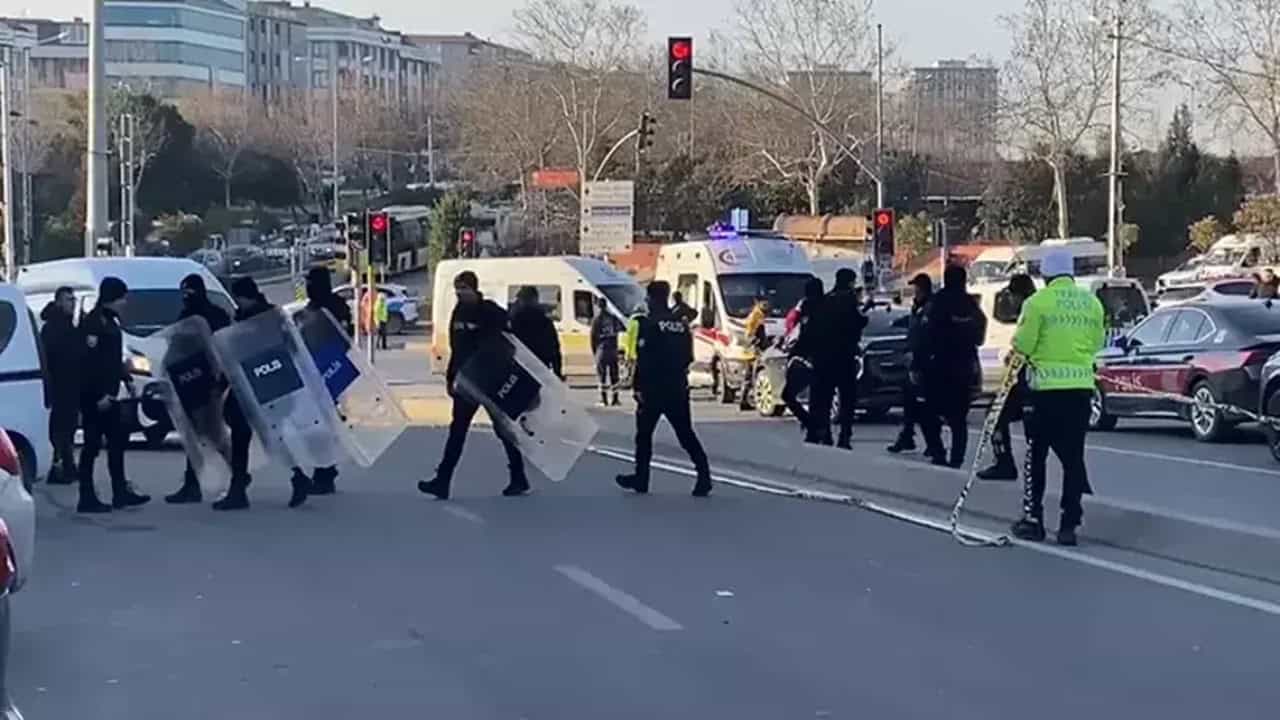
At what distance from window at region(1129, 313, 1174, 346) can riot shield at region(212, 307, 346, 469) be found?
34.1ft

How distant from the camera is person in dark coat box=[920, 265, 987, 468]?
643 inches

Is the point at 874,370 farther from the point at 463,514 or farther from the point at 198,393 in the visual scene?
the point at 198,393

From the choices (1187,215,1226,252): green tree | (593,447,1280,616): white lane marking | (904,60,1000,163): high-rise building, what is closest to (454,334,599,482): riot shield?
(593,447,1280,616): white lane marking

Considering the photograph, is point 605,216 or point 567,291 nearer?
point 567,291

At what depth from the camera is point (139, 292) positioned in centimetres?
2323

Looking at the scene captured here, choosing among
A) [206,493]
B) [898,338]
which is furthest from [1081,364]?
[898,338]

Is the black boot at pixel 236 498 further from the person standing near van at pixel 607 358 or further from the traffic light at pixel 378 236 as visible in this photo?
the traffic light at pixel 378 236

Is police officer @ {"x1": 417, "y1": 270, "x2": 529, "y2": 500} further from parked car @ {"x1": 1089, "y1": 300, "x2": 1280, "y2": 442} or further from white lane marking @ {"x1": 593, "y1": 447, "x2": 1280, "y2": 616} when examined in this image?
parked car @ {"x1": 1089, "y1": 300, "x2": 1280, "y2": 442}

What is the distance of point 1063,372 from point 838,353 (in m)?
6.32

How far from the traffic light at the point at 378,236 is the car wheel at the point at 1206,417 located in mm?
19489

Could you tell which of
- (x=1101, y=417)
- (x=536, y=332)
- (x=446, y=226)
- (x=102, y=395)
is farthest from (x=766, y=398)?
(x=446, y=226)

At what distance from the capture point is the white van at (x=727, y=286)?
31.4m

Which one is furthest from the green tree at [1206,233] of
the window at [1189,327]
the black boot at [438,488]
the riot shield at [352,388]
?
the black boot at [438,488]

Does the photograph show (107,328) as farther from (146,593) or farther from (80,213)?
(80,213)
